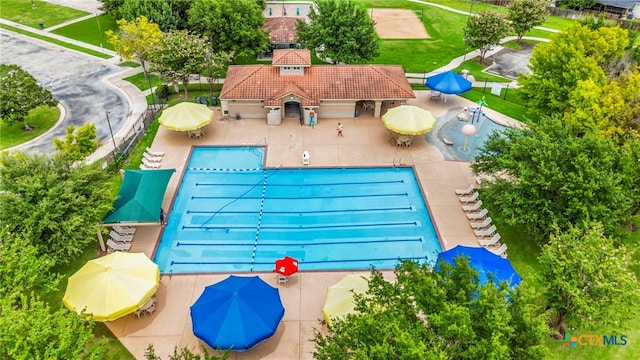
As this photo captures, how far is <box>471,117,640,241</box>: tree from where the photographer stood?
23.2 m

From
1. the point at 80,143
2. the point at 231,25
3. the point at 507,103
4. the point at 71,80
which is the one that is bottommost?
the point at 71,80

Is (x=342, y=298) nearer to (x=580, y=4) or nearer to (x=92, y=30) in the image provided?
(x=92, y=30)

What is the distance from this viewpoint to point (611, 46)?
3578 cm

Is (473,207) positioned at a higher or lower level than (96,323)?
higher

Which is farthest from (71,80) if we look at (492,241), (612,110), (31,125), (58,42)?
(612,110)

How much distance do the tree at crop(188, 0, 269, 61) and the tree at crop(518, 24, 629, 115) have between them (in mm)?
25499

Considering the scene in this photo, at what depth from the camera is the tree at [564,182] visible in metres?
23.2

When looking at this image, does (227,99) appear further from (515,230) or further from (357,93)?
(515,230)

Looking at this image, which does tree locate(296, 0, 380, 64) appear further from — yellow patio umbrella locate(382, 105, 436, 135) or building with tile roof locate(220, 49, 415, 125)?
yellow patio umbrella locate(382, 105, 436, 135)

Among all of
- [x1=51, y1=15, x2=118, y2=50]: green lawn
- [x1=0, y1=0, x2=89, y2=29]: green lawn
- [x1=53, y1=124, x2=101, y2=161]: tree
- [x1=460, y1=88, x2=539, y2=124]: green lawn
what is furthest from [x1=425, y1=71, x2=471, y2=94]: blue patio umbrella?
[x1=0, y1=0, x2=89, y2=29]: green lawn

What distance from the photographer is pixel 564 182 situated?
23719mm

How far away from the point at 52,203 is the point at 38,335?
28.9ft

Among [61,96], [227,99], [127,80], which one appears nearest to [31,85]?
[61,96]

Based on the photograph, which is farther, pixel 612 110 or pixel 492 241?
pixel 612 110
